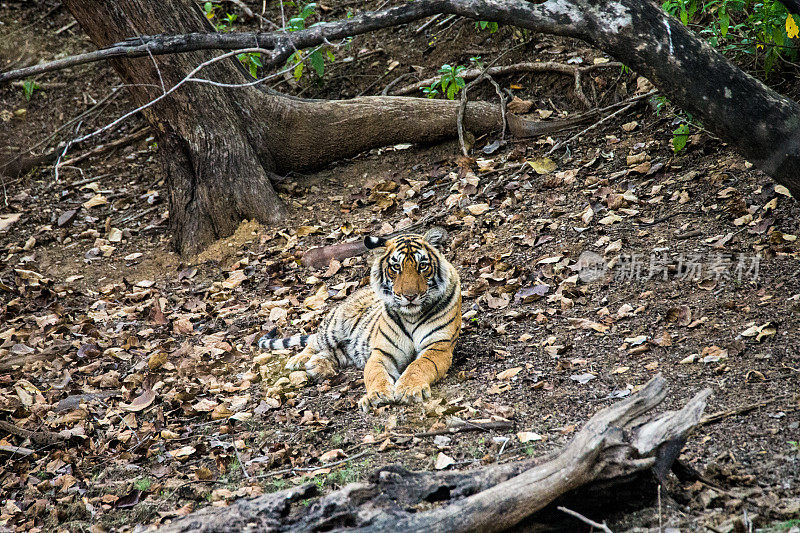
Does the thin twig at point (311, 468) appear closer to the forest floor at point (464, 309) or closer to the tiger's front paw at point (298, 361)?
the forest floor at point (464, 309)

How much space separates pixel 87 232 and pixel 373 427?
516 centimetres

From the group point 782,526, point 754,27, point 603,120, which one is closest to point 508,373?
point 782,526

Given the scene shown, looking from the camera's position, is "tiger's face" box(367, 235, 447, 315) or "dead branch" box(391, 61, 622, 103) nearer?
"tiger's face" box(367, 235, 447, 315)

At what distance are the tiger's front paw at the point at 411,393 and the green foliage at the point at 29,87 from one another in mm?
8369

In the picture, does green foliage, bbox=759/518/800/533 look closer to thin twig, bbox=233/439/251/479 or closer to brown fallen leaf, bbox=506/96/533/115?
thin twig, bbox=233/439/251/479

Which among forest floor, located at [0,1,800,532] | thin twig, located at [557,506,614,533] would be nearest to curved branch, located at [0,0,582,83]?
forest floor, located at [0,1,800,532]

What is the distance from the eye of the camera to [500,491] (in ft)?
8.34

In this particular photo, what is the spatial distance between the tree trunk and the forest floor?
244mm

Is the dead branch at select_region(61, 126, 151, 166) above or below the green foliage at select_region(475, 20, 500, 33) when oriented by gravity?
above

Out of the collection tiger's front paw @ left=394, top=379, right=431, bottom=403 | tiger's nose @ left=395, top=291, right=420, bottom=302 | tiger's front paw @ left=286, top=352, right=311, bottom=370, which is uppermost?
tiger's nose @ left=395, top=291, right=420, bottom=302

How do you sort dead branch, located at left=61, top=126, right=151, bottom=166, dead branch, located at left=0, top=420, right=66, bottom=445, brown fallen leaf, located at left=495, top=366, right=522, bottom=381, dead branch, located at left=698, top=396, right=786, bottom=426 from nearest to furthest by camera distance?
dead branch, located at left=698, top=396, right=786, bottom=426 < brown fallen leaf, located at left=495, top=366, right=522, bottom=381 < dead branch, located at left=0, top=420, right=66, bottom=445 < dead branch, located at left=61, top=126, right=151, bottom=166

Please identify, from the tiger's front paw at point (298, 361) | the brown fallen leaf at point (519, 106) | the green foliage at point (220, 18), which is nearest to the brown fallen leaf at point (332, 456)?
the tiger's front paw at point (298, 361)

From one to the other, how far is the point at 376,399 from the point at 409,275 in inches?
34.5

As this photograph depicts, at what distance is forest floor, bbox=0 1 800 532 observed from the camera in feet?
12.3
